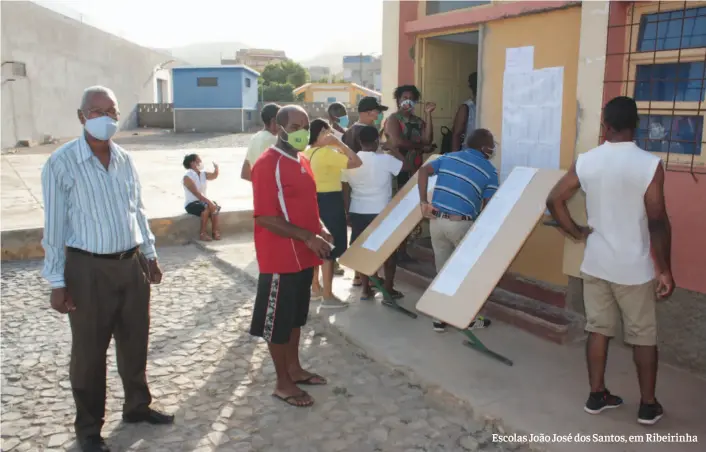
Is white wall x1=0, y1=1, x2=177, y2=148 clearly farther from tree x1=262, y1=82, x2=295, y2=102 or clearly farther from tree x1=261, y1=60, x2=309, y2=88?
tree x1=261, y1=60, x2=309, y2=88

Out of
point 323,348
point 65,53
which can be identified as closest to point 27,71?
point 65,53

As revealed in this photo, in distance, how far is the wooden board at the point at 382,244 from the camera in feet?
15.0

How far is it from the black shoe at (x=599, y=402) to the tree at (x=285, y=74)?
5104 centimetres

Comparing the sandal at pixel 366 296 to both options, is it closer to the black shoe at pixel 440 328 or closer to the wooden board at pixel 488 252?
the black shoe at pixel 440 328

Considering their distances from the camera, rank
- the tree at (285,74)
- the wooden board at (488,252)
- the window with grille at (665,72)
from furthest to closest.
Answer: the tree at (285,74) < the window with grille at (665,72) < the wooden board at (488,252)

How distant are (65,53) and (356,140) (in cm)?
2310

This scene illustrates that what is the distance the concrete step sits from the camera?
4.35 meters

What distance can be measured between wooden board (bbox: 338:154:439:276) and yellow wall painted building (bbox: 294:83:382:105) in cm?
3888

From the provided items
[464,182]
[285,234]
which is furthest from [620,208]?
[285,234]

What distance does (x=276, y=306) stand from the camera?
3406 millimetres

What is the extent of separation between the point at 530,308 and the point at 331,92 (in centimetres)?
4059

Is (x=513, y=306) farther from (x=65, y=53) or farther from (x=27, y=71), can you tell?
(x=65, y=53)

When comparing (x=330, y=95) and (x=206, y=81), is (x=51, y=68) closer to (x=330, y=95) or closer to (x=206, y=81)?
(x=206, y=81)

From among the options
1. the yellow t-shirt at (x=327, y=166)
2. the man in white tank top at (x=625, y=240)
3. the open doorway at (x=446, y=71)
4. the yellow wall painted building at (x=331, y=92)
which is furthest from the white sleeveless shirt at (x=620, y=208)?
the yellow wall painted building at (x=331, y=92)
